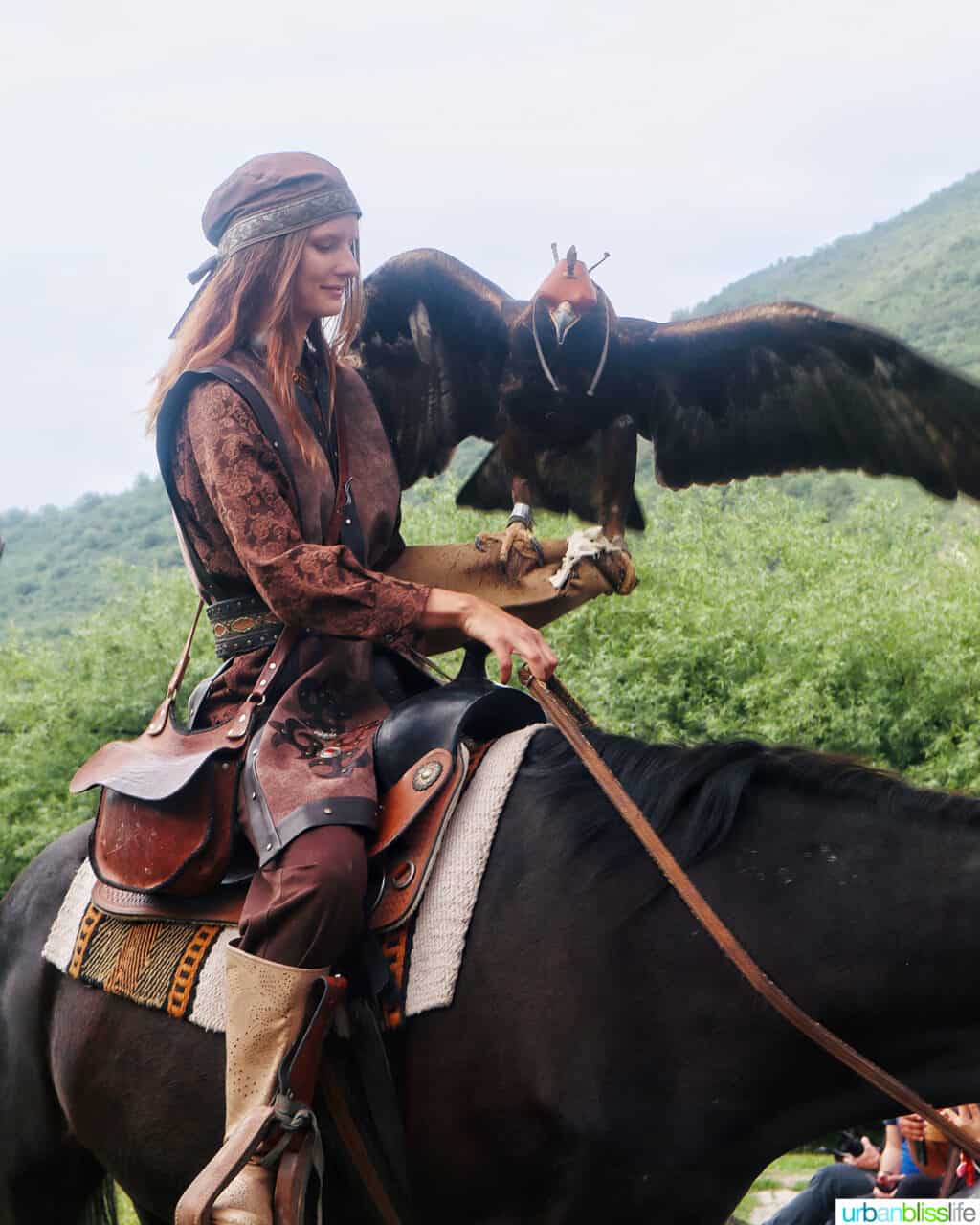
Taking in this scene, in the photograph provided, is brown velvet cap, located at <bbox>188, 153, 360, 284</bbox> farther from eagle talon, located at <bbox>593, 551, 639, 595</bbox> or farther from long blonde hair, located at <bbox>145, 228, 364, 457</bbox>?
eagle talon, located at <bbox>593, 551, 639, 595</bbox>

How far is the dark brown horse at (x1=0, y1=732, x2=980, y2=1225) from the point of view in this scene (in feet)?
→ 7.94

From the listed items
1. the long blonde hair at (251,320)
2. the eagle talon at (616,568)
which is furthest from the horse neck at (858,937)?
the long blonde hair at (251,320)

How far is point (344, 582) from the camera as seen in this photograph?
278 cm

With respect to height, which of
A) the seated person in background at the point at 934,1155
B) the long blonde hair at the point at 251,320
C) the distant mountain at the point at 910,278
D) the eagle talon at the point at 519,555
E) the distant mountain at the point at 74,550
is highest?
the long blonde hair at the point at 251,320

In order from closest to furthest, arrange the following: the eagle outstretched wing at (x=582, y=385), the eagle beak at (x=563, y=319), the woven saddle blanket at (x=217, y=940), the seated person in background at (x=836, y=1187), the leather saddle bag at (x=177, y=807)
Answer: the woven saddle blanket at (x=217, y=940) < the leather saddle bag at (x=177, y=807) < the eagle outstretched wing at (x=582, y=385) < the eagle beak at (x=563, y=319) < the seated person in background at (x=836, y=1187)

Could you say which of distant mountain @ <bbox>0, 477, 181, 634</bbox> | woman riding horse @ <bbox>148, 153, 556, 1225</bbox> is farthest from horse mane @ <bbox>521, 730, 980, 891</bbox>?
distant mountain @ <bbox>0, 477, 181, 634</bbox>

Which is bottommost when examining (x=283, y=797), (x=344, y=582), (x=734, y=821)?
(x=734, y=821)

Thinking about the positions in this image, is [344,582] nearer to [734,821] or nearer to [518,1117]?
[734,821]

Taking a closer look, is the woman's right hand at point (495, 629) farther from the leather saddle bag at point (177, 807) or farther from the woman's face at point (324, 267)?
the woman's face at point (324, 267)

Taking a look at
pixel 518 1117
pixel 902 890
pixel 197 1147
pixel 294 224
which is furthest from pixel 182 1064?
pixel 294 224

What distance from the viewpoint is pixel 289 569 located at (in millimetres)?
2779

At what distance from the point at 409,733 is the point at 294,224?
1087 millimetres

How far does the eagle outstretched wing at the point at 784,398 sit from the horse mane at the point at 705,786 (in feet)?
3.89

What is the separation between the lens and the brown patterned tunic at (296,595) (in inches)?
110
